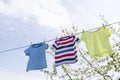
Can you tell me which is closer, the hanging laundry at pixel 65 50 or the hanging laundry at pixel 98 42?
the hanging laundry at pixel 98 42

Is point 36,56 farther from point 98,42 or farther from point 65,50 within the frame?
point 98,42

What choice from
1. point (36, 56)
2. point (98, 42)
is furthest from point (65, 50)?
point (98, 42)

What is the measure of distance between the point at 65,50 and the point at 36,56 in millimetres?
1112

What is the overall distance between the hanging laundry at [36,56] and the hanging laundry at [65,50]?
45cm

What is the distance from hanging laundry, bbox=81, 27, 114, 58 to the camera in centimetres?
1167

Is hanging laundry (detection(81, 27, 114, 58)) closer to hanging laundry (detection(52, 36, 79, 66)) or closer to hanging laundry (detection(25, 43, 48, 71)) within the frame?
hanging laundry (detection(52, 36, 79, 66))

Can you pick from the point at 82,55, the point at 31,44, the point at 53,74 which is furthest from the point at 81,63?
the point at 31,44

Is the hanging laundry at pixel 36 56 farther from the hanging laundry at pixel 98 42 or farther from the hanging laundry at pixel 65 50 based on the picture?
the hanging laundry at pixel 98 42

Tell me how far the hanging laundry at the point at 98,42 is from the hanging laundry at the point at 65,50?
513 mm

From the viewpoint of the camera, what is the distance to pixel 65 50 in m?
12.5

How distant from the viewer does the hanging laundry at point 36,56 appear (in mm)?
12297

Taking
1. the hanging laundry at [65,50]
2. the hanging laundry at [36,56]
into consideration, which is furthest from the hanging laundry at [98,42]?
the hanging laundry at [36,56]

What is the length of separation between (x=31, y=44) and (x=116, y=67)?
7.34 metres

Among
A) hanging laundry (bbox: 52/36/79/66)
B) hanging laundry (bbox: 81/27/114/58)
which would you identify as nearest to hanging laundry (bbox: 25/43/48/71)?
hanging laundry (bbox: 52/36/79/66)
